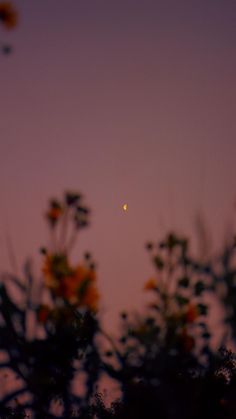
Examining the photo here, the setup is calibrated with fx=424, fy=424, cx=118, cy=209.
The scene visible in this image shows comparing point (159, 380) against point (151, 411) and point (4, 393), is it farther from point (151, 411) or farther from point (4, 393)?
point (4, 393)

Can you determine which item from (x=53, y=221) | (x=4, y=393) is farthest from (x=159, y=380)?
(x=53, y=221)

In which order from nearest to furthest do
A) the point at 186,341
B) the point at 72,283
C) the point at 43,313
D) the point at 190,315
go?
the point at 72,283 → the point at 43,313 → the point at 190,315 → the point at 186,341

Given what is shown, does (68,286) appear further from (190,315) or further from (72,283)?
(190,315)

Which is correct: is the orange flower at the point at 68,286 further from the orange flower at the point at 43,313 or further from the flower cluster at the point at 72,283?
the orange flower at the point at 43,313

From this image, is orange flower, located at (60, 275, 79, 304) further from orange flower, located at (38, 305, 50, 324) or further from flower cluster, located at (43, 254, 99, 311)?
orange flower, located at (38, 305, 50, 324)

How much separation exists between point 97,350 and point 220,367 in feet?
6.23

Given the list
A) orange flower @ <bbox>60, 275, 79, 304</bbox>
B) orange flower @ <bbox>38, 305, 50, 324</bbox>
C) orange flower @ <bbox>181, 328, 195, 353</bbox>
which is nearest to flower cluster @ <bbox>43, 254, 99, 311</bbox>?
Result: orange flower @ <bbox>60, 275, 79, 304</bbox>

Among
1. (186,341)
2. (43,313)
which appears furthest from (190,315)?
(43,313)

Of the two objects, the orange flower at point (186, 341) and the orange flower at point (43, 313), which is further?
the orange flower at point (186, 341)

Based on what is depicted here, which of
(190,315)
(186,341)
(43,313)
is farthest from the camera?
(186,341)

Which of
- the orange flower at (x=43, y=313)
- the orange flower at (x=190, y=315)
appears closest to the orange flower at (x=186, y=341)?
the orange flower at (x=190, y=315)

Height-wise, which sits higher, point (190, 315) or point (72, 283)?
point (190, 315)

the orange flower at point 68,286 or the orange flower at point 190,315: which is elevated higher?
the orange flower at point 190,315

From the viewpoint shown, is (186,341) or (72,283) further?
(186,341)
